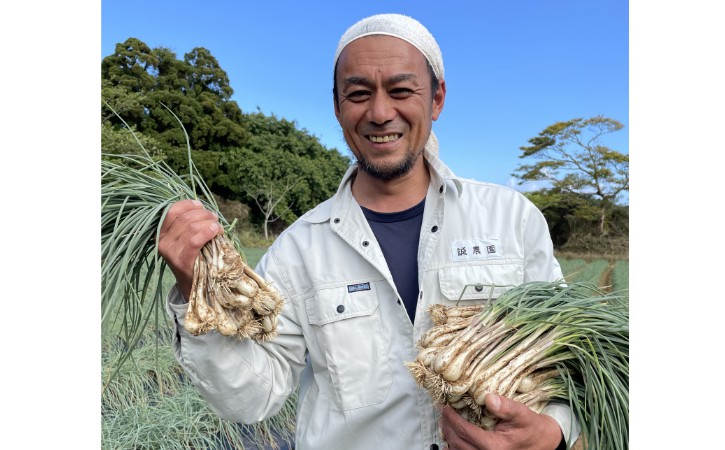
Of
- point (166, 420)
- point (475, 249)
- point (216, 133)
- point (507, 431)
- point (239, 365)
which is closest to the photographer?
point (507, 431)

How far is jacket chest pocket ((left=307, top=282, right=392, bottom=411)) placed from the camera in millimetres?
1509

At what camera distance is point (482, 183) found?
1743 millimetres

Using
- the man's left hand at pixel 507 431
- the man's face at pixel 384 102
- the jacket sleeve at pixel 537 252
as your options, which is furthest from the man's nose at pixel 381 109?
the man's left hand at pixel 507 431

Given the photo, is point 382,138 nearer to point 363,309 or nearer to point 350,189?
point 350,189

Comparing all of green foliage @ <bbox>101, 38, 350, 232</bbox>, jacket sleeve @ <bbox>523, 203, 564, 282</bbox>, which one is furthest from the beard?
green foliage @ <bbox>101, 38, 350, 232</bbox>

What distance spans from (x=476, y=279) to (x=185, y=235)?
85 cm

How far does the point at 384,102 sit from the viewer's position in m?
1.51

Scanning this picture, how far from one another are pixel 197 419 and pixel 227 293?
184 cm

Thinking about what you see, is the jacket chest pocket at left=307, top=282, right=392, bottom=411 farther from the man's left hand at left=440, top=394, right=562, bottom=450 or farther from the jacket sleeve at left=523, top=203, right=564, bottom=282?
the jacket sleeve at left=523, top=203, right=564, bottom=282

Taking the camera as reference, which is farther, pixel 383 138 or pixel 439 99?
pixel 439 99

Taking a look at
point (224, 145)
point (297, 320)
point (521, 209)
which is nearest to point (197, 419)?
point (297, 320)

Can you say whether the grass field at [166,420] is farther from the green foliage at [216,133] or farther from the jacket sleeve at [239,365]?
the green foliage at [216,133]

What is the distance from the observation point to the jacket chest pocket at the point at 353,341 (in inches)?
59.4

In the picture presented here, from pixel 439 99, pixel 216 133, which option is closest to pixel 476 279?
pixel 439 99
